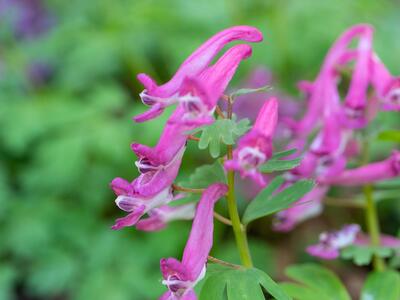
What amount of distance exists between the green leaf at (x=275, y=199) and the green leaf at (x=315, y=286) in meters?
0.27

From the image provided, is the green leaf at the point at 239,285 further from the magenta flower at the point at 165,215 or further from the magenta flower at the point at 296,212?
the magenta flower at the point at 296,212

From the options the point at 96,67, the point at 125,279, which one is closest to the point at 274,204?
the point at 125,279

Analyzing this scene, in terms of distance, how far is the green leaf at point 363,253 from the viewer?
68.0 inches

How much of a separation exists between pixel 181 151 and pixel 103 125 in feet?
7.12

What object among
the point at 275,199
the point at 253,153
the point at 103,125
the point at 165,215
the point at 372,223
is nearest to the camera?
the point at 253,153

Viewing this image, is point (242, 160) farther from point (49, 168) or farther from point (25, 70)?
point (25, 70)

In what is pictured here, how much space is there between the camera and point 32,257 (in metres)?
3.24

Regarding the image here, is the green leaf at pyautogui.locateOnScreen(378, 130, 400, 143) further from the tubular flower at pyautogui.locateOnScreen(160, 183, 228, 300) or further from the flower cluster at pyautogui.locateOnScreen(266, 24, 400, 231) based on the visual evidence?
the tubular flower at pyautogui.locateOnScreen(160, 183, 228, 300)

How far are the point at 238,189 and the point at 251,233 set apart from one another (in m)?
0.33

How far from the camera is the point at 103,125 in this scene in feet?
11.4

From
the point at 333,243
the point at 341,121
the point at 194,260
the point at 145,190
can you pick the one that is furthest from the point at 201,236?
the point at 341,121

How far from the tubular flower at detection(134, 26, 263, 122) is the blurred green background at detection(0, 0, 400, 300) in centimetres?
176

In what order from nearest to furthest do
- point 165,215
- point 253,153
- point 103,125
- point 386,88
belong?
point 253,153 < point 165,215 < point 386,88 < point 103,125

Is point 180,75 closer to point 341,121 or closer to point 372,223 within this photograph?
point 341,121
